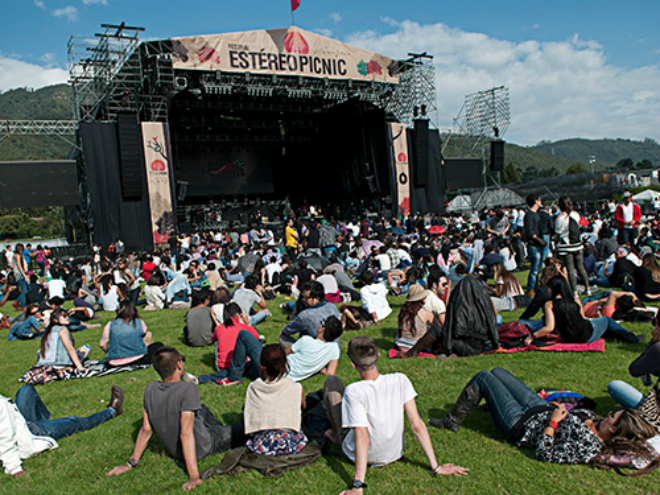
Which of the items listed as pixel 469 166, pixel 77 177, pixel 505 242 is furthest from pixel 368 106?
pixel 505 242

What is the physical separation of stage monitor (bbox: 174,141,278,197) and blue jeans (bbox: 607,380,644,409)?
24772mm

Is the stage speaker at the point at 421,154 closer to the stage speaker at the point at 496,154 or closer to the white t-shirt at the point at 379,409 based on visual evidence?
the stage speaker at the point at 496,154

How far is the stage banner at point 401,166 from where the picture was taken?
77.6 feet

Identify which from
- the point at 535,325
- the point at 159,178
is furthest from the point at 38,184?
the point at 535,325

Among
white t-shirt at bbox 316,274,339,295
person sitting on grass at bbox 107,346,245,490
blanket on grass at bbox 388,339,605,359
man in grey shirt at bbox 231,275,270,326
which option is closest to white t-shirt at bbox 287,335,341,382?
blanket on grass at bbox 388,339,605,359

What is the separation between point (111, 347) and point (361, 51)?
777 inches

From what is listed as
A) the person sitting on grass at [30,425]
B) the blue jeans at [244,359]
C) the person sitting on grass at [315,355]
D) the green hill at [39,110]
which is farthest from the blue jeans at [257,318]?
the green hill at [39,110]

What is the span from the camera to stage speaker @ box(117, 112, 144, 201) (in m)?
18.8

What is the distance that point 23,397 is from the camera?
4188 millimetres

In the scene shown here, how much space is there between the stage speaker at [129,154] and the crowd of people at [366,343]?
831 cm

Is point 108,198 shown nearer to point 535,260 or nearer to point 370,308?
point 370,308

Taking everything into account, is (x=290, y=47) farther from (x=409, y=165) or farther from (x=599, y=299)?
(x=599, y=299)

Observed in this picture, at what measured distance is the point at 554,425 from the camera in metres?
3.05

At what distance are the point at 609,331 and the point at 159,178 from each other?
17.7 meters
